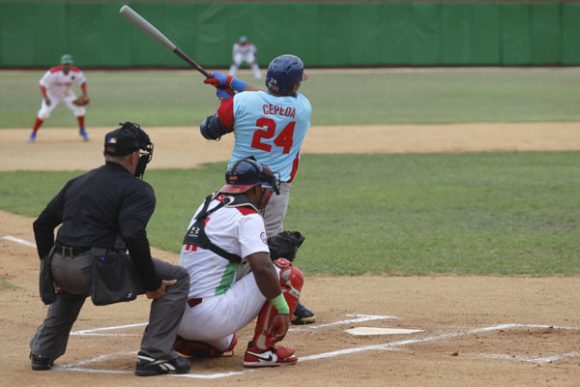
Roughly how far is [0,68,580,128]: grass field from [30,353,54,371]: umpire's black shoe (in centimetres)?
1957

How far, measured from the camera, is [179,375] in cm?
619

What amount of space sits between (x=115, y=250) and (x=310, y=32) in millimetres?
42639

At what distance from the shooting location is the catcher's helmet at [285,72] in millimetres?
7426

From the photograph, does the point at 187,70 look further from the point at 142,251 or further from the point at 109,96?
the point at 142,251

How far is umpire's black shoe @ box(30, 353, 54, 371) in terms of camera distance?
20.7 ft

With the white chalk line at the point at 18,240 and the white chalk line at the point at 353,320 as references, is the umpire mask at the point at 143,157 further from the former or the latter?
the white chalk line at the point at 18,240

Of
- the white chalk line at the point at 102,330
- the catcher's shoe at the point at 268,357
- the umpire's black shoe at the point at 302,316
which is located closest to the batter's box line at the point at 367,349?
the catcher's shoe at the point at 268,357

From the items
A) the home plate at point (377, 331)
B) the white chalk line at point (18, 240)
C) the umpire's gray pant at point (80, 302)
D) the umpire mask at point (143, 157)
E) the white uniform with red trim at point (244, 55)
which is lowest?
the home plate at point (377, 331)

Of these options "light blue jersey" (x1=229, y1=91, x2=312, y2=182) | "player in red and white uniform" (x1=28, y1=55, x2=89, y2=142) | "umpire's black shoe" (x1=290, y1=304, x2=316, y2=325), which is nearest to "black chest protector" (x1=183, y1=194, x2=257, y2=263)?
"light blue jersey" (x1=229, y1=91, x2=312, y2=182)

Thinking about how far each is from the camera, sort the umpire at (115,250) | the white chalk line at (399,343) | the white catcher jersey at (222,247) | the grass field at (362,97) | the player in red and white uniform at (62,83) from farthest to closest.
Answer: the grass field at (362,97), the player in red and white uniform at (62,83), the white chalk line at (399,343), the white catcher jersey at (222,247), the umpire at (115,250)

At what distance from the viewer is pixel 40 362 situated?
632cm

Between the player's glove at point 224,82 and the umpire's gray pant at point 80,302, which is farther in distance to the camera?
the player's glove at point 224,82

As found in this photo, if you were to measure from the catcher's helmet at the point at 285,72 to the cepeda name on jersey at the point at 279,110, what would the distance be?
0.45 ft

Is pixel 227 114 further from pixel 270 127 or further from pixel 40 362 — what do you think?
pixel 40 362
